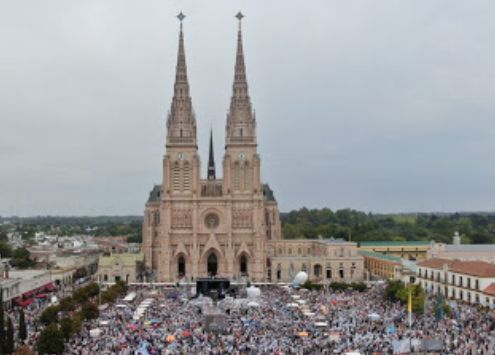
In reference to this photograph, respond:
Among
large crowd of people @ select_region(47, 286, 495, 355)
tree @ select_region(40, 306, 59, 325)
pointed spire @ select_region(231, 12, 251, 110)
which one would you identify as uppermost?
pointed spire @ select_region(231, 12, 251, 110)

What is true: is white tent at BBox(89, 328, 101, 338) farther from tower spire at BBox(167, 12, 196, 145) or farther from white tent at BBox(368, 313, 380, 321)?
tower spire at BBox(167, 12, 196, 145)

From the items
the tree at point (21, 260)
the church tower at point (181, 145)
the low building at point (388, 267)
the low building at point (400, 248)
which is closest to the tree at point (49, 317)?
the low building at point (388, 267)

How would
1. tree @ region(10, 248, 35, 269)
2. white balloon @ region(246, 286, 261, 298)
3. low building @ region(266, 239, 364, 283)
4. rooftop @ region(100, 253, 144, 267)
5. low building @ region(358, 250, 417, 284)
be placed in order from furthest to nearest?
tree @ region(10, 248, 35, 269)
low building @ region(266, 239, 364, 283)
rooftop @ region(100, 253, 144, 267)
low building @ region(358, 250, 417, 284)
white balloon @ region(246, 286, 261, 298)

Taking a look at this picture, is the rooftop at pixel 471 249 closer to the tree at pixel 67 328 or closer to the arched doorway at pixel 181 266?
the arched doorway at pixel 181 266

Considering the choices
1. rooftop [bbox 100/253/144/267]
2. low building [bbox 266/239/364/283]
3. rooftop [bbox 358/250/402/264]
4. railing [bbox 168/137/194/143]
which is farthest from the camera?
railing [bbox 168/137/194/143]

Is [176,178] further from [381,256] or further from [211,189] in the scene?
[381,256]

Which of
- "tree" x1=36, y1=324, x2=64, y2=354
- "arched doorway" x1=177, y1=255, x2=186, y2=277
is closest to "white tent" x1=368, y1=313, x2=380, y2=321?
"tree" x1=36, y1=324, x2=64, y2=354

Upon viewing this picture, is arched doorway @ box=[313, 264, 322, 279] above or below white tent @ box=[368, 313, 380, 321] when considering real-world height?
above
